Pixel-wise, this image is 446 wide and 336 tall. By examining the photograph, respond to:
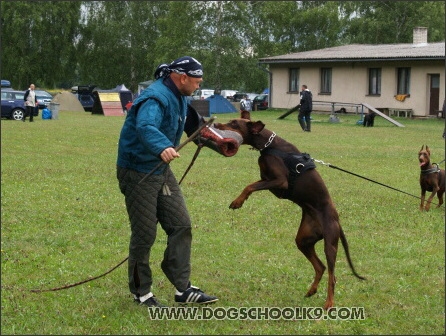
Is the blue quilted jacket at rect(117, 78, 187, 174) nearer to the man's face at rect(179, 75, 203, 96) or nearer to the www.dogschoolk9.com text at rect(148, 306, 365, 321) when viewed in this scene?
the man's face at rect(179, 75, 203, 96)

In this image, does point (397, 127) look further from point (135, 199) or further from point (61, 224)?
point (135, 199)

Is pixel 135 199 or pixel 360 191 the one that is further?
pixel 360 191

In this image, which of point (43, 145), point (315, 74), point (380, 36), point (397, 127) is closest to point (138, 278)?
point (43, 145)

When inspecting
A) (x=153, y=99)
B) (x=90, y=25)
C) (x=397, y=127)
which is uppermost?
(x=90, y=25)

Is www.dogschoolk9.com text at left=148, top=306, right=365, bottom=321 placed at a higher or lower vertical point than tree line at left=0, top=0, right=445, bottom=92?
lower

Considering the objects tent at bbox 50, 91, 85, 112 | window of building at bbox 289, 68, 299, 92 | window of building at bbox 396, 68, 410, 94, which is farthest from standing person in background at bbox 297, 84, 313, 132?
tent at bbox 50, 91, 85, 112

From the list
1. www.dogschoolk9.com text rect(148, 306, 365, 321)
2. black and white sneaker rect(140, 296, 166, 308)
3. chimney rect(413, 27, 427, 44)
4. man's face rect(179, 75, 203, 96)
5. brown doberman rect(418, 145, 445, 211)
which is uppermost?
chimney rect(413, 27, 427, 44)

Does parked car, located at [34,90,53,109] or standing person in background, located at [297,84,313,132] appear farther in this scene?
parked car, located at [34,90,53,109]

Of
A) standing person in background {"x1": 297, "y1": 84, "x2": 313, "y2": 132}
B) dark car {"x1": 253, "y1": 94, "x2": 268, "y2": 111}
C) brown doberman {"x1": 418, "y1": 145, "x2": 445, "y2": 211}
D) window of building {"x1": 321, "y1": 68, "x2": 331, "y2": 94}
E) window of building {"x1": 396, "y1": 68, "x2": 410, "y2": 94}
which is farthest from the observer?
dark car {"x1": 253, "y1": 94, "x2": 268, "y2": 111}

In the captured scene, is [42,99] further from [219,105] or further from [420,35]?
[420,35]

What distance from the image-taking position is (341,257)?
7867mm

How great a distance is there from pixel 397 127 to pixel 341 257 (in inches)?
1043

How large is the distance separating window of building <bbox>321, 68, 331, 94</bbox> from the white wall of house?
0.27 meters

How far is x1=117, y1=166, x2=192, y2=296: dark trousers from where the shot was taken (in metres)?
5.84
